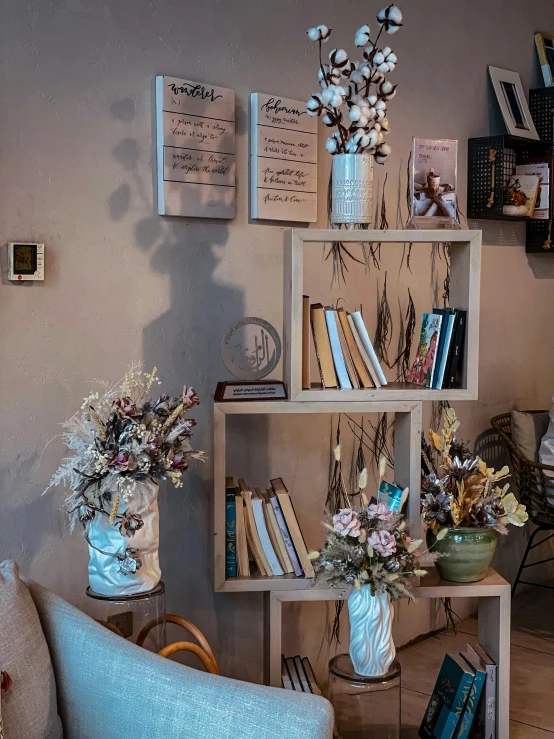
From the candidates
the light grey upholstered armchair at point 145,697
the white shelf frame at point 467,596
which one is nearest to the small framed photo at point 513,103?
the white shelf frame at point 467,596

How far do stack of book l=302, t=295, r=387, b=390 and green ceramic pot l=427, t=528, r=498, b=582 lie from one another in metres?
0.51

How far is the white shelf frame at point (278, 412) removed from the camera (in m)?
2.31

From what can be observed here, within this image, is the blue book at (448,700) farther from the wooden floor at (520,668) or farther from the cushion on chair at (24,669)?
the cushion on chair at (24,669)

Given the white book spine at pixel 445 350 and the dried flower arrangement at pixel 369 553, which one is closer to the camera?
A: the dried flower arrangement at pixel 369 553

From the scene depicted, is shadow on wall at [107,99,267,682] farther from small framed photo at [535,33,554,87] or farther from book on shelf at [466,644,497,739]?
small framed photo at [535,33,554,87]

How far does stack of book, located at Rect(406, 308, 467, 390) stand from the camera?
240 cm

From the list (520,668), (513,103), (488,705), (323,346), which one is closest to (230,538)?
(323,346)

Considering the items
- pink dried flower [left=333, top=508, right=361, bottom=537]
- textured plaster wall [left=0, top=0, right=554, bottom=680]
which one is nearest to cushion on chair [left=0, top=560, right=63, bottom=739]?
textured plaster wall [left=0, top=0, right=554, bottom=680]

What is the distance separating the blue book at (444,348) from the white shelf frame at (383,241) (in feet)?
0.13

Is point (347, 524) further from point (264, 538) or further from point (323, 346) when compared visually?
point (323, 346)

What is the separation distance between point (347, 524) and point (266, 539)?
1.10 feet

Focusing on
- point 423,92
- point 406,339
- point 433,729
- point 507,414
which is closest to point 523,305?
point 507,414

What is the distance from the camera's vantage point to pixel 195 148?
Answer: 2.47 metres

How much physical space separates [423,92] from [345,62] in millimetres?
960
